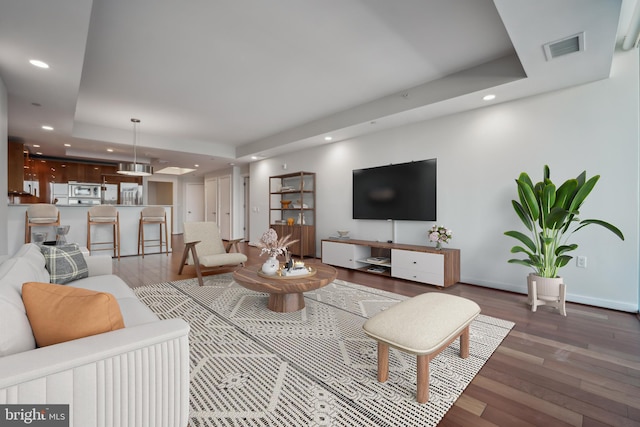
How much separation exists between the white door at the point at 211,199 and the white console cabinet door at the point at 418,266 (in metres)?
7.23

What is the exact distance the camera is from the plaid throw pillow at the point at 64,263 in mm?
2201

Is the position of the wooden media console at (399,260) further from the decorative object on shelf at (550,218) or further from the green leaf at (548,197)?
the green leaf at (548,197)

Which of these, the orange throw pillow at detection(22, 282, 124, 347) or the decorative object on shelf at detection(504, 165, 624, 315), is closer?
the orange throw pillow at detection(22, 282, 124, 347)

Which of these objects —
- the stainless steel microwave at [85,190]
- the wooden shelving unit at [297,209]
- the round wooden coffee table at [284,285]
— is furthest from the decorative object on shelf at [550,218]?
the stainless steel microwave at [85,190]

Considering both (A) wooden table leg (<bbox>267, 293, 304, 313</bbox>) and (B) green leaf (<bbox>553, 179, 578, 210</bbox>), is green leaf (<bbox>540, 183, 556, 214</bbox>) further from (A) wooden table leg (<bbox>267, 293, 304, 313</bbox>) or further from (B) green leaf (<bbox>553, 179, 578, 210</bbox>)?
(A) wooden table leg (<bbox>267, 293, 304, 313</bbox>)

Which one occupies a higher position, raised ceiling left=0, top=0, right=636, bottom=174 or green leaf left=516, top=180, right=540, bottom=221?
raised ceiling left=0, top=0, right=636, bottom=174

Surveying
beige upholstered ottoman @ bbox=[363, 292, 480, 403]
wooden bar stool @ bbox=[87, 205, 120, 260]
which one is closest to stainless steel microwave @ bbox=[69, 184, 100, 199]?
wooden bar stool @ bbox=[87, 205, 120, 260]

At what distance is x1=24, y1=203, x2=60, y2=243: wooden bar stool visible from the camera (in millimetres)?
4820

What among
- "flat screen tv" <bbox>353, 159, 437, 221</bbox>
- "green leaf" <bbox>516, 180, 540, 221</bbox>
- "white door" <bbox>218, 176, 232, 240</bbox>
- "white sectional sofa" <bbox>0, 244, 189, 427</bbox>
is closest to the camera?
"white sectional sofa" <bbox>0, 244, 189, 427</bbox>

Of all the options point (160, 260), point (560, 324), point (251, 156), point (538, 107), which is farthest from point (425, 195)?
point (160, 260)

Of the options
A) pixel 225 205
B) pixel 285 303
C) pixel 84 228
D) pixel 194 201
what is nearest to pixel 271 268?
pixel 285 303

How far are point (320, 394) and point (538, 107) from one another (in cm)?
381

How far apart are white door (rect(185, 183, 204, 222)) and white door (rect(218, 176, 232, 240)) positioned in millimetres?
2132

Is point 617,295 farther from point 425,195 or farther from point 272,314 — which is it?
point 272,314
